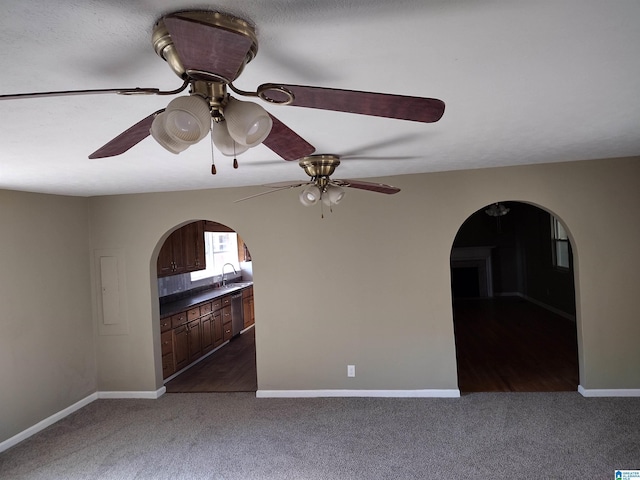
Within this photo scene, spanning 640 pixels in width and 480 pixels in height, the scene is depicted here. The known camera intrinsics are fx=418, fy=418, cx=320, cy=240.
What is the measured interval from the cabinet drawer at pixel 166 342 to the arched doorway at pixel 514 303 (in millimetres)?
3583

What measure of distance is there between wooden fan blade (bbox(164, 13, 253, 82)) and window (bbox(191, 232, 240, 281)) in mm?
6478

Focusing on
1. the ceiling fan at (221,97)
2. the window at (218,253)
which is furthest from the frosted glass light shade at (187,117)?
the window at (218,253)

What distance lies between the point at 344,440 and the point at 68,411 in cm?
305

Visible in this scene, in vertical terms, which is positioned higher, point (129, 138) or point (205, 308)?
point (129, 138)

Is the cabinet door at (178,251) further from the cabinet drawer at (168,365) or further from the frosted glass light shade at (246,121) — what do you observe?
the frosted glass light shade at (246,121)

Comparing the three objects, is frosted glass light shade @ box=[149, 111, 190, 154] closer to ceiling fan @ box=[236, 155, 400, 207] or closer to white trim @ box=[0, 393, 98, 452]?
ceiling fan @ box=[236, 155, 400, 207]

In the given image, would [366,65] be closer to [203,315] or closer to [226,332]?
[203,315]

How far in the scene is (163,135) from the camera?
3.38 feet

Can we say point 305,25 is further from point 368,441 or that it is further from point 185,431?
point 185,431

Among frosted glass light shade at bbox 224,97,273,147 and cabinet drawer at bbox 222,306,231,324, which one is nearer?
frosted glass light shade at bbox 224,97,273,147

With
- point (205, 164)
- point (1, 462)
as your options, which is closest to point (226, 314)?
point (1, 462)

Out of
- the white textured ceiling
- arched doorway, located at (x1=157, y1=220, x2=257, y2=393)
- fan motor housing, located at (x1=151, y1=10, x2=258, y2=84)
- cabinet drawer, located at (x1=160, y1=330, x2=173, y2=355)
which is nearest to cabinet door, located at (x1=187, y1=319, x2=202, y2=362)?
arched doorway, located at (x1=157, y1=220, x2=257, y2=393)

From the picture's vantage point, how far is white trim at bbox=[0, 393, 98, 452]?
3.84 m

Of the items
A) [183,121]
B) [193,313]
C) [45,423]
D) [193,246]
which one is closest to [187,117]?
[183,121]
